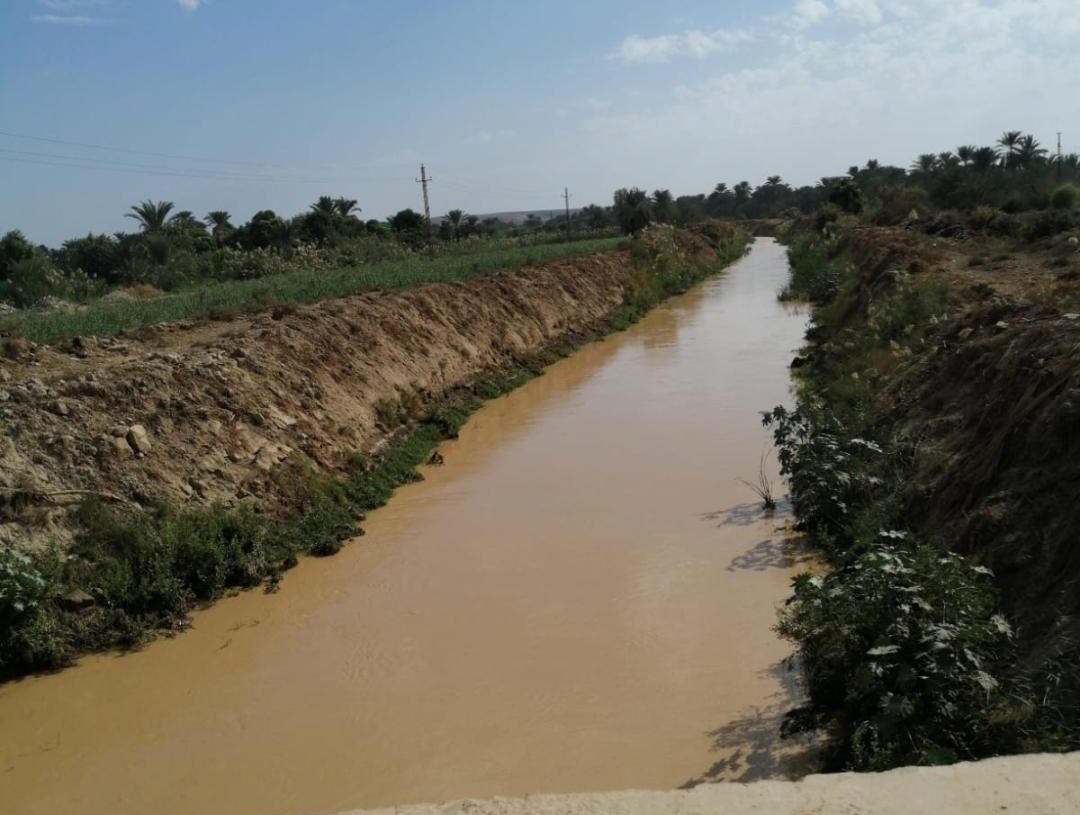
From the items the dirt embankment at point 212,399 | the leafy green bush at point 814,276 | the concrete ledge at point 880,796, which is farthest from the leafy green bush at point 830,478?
the leafy green bush at point 814,276

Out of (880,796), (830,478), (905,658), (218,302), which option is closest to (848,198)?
(218,302)

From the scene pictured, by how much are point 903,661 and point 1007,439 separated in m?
3.05

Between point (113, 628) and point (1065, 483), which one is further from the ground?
point (1065, 483)

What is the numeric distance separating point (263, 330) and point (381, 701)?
28.4ft

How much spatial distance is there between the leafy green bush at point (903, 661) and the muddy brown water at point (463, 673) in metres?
0.55

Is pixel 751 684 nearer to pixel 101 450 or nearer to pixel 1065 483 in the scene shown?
pixel 1065 483

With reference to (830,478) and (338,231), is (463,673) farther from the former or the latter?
(338,231)

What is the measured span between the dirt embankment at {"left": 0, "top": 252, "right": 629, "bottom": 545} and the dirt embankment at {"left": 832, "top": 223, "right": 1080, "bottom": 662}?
7369 millimetres

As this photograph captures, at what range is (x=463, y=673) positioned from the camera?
7008 millimetres

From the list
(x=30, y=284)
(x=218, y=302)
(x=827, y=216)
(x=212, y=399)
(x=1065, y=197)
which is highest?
(x=827, y=216)

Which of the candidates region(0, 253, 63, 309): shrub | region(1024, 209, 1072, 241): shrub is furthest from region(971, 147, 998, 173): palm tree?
region(0, 253, 63, 309): shrub

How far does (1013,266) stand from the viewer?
18422mm

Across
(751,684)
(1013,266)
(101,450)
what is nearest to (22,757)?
(101,450)

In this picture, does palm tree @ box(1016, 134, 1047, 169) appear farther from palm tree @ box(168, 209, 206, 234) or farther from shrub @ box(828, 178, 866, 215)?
palm tree @ box(168, 209, 206, 234)
